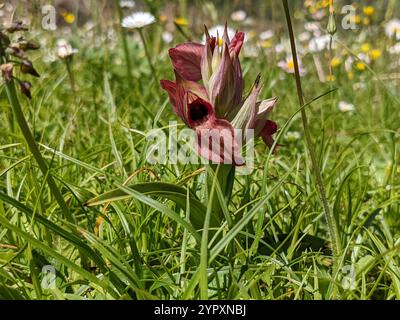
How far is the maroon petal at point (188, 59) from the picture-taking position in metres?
1.17

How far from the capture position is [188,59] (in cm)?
119

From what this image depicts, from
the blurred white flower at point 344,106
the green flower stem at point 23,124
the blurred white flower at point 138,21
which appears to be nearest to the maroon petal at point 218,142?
the green flower stem at point 23,124

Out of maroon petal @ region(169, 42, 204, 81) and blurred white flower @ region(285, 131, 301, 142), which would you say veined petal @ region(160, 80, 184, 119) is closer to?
maroon petal @ region(169, 42, 204, 81)

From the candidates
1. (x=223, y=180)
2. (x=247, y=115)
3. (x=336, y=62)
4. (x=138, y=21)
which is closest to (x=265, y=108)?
(x=247, y=115)

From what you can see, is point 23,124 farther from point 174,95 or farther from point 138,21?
point 138,21

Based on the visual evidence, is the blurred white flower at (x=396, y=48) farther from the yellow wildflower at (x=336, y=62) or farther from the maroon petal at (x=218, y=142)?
the maroon petal at (x=218, y=142)

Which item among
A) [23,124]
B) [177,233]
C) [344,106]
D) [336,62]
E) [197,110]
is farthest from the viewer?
[336,62]

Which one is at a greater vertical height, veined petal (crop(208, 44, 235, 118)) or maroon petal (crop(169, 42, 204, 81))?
maroon petal (crop(169, 42, 204, 81))

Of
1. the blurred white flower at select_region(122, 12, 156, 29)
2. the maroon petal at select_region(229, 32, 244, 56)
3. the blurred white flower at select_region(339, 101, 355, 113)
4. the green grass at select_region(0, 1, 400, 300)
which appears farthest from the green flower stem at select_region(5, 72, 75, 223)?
the blurred white flower at select_region(339, 101, 355, 113)

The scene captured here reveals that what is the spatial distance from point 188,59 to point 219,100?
0.10m

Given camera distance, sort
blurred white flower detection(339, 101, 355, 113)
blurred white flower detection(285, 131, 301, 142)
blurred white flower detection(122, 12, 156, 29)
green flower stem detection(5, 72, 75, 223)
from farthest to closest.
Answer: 1. blurred white flower detection(339, 101, 355, 113)
2. blurred white flower detection(122, 12, 156, 29)
3. blurred white flower detection(285, 131, 301, 142)
4. green flower stem detection(5, 72, 75, 223)

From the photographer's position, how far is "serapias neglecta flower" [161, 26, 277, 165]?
3.69 ft
